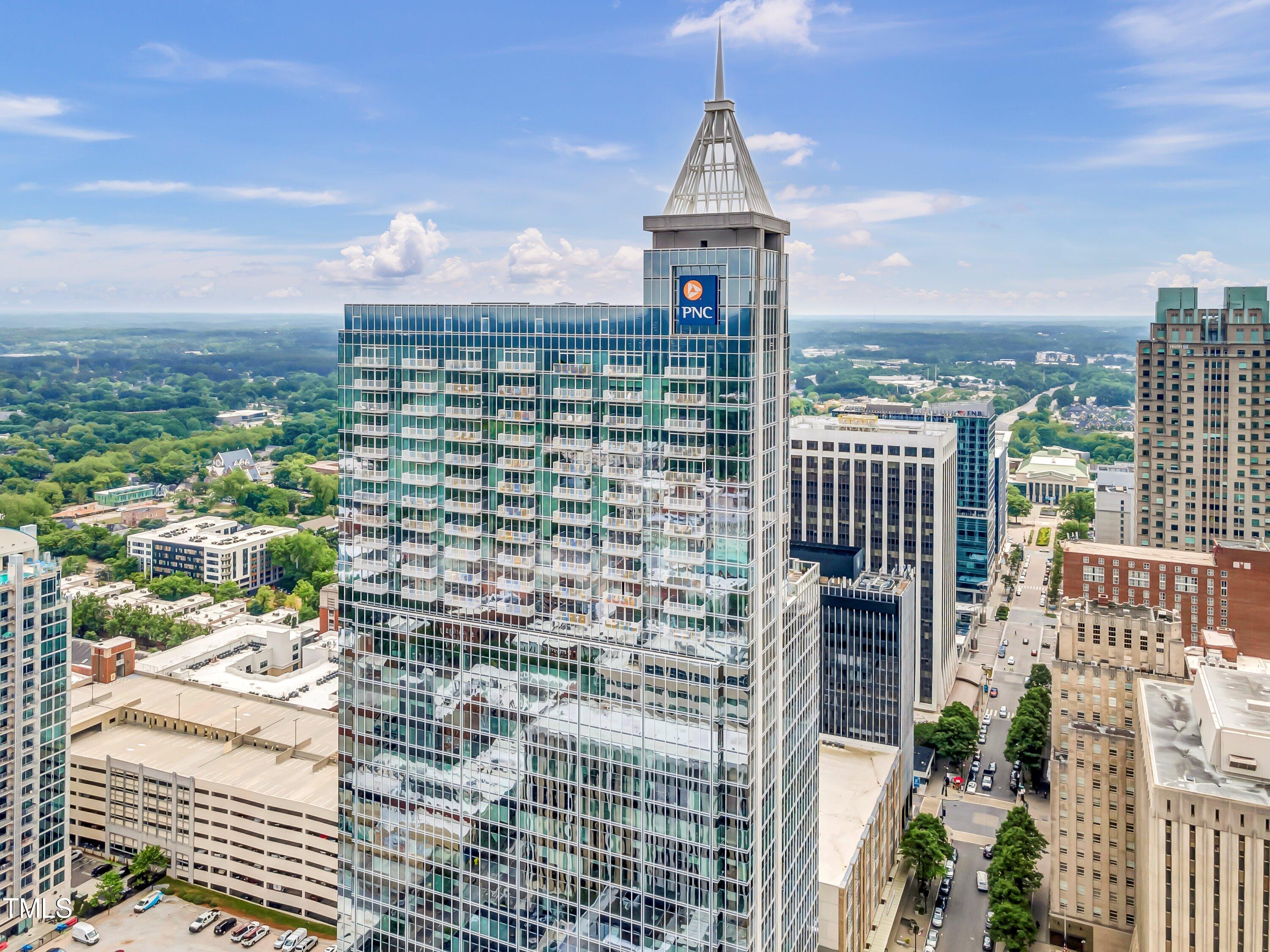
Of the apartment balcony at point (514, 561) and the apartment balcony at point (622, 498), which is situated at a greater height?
the apartment balcony at point (622, 498)

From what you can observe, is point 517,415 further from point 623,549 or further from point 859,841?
point 859,841

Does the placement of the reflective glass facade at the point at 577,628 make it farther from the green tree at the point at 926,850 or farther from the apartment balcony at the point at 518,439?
the green tree at the point at 926,850

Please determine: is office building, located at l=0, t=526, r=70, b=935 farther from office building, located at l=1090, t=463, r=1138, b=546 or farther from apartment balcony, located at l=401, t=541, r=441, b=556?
office building, located at l=1090, t=463, r=1138, b=546

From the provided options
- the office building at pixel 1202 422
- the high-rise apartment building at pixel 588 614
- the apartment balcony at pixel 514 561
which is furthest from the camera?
the office building at pixel 1202 422

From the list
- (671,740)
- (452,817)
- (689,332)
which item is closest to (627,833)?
(671,740)

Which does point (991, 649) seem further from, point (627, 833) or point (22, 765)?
point (22, 765)

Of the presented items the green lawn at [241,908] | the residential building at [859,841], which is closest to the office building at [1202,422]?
the residential building at [859,841]

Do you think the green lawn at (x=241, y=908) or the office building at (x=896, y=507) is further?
the office building at (x=896, y=507)

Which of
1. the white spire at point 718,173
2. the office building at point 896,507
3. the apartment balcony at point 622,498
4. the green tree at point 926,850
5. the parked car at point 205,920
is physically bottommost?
the parked car at point 205,920
